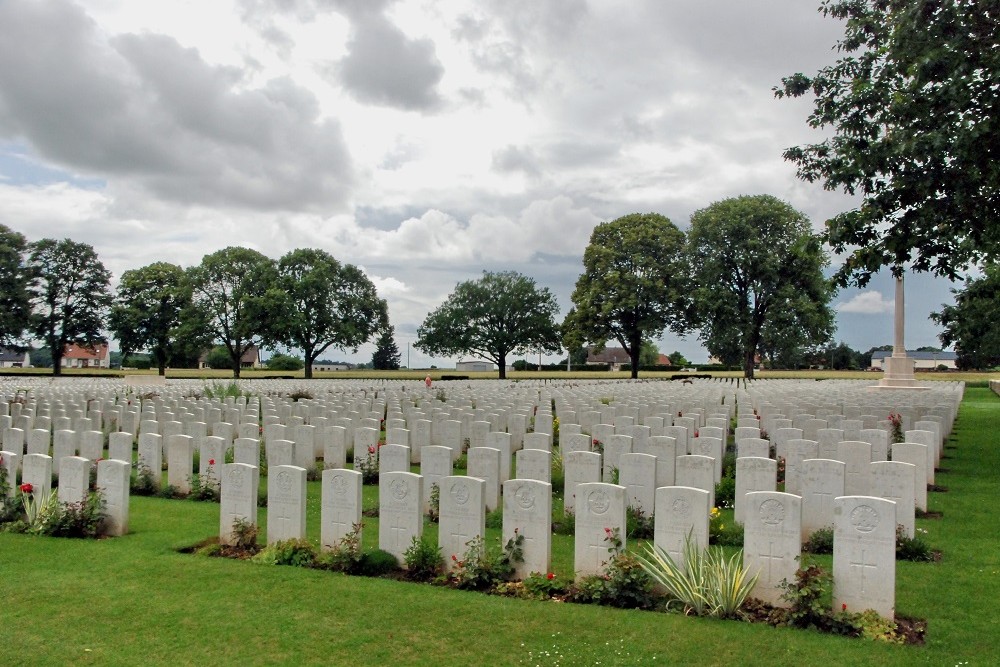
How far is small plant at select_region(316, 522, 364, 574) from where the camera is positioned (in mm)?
6562

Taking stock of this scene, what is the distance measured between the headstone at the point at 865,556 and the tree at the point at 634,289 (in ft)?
142

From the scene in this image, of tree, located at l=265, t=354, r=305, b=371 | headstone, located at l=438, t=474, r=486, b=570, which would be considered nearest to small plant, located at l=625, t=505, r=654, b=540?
headstone, located at l=438, t=474, r=486, b=570

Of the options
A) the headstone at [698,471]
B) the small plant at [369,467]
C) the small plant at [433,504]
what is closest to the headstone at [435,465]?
the small plant at [433,504]

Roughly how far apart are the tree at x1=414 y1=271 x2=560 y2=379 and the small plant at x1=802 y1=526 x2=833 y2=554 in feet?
174

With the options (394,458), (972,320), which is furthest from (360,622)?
(972,320)

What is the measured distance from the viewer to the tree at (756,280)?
149ft

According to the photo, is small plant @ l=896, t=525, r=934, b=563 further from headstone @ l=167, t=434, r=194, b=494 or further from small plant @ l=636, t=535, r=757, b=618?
headstone @ l=167, t=434, r=194, b=494

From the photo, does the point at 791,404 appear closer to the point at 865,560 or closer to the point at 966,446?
the point at 966,446

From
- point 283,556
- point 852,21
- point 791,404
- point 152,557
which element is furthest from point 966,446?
point 152,557

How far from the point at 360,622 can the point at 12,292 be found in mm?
58242

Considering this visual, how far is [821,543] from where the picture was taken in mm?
7258

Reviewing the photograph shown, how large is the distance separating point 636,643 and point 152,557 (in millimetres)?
4810

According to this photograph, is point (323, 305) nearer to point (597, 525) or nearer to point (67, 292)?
point (67, 292)

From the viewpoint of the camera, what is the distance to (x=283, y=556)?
684 centimetres
